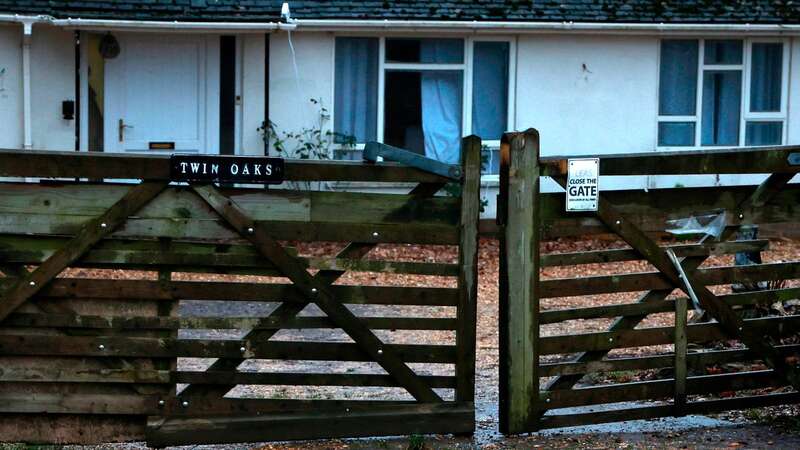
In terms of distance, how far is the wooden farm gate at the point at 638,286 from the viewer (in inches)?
286

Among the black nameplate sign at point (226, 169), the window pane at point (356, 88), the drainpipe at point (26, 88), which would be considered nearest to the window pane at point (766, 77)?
the window pane at point (356, 88)

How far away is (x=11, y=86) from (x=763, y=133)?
34.5 feet

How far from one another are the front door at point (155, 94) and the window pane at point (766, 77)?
784cm

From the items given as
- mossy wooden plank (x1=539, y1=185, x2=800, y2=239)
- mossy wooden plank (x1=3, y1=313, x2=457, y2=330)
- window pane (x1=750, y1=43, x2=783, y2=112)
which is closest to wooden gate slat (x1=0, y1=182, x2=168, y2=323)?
mossy wooden plank (x1=3, y1=313, x2=457, y2=330)

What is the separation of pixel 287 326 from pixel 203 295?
49 cm

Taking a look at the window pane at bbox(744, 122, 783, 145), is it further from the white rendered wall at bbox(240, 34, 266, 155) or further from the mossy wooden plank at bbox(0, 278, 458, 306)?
the mossy wooden plank at bbox(0, 278, 458, 306)

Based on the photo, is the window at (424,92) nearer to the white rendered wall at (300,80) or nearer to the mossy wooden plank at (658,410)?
the white rendered wall at (300,80)

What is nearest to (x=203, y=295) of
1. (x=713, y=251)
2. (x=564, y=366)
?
(x=564, y=366)

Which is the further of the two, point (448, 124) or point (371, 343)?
point (448, 124)

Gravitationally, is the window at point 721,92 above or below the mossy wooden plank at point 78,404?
above

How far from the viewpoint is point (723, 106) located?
18.4 meters

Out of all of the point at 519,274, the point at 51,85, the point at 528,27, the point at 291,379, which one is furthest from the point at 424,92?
the point at 291,379

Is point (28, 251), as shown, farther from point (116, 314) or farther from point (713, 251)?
point (713, 251)

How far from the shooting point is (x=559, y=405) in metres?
7.39
